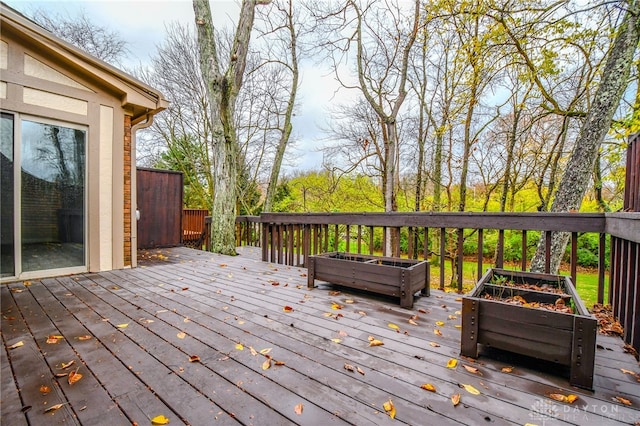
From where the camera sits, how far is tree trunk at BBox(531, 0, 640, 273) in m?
3.59

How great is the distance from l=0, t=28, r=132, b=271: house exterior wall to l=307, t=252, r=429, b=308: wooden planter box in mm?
3051

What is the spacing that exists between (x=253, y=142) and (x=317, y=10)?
18.1ft

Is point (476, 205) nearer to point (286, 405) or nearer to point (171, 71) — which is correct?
point (286, 405)

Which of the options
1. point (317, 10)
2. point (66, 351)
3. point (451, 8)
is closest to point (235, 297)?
point (66, 351)

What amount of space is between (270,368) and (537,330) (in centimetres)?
151

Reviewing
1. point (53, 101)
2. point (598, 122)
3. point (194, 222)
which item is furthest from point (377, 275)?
point (194, 222)

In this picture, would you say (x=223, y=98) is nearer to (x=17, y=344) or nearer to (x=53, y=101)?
(x=53, y=101)

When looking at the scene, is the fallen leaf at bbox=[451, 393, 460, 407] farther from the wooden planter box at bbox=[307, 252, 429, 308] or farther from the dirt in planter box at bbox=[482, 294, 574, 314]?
the wooden planter box at bbox=[307, 252, 429, 308]

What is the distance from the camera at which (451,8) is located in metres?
5.30

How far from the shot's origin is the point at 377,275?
2.85 meters

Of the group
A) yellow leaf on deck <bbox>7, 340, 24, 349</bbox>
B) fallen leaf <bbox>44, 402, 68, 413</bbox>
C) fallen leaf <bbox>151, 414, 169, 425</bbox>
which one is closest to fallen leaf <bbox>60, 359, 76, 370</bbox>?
fallen leaf <bbox>44, 402, 68, 413</bbox>

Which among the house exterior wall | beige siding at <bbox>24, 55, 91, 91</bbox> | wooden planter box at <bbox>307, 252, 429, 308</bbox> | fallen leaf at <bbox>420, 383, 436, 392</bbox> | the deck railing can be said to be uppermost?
beige siding at <bbox>24, 55, 91, 91</bbox>

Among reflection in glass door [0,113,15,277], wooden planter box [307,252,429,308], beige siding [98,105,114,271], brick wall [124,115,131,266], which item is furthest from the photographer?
brick wall [124,115,131,266]

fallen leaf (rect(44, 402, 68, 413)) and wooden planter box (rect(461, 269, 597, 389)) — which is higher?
wooden planter box (rect(461, 269, 597, 389))
